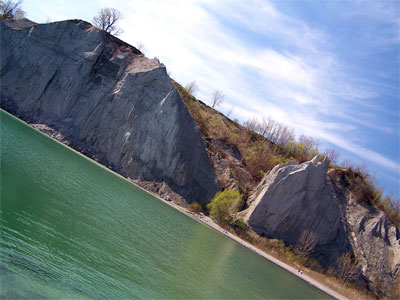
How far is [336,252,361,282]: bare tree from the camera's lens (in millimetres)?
34438

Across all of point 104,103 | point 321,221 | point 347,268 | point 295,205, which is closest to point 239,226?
point 295,205

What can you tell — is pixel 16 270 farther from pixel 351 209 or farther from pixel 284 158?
pixel 284 158

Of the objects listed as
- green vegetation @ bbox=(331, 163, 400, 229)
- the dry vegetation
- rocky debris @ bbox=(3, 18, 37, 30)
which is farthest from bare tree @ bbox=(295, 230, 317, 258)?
rocky debris @ bbox=(3, 18, 37, 30)

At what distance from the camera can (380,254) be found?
37750 mm

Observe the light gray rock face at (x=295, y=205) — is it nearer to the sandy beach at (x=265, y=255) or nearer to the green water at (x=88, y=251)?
the sandy beach at (x=265, y=255)

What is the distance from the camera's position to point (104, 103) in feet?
139

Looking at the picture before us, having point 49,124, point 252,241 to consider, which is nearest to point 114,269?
point 252,241

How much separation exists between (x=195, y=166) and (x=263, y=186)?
9.76 metres

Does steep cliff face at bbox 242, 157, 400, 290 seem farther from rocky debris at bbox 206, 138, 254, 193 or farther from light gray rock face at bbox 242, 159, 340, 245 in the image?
rocky debris at bbox 206, 138, 254, 193

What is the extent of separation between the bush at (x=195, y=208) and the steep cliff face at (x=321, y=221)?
5.89m

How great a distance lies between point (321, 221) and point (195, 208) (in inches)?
665

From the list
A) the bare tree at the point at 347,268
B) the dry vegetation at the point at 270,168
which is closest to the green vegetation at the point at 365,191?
the dry vegetation at the point at 270,168

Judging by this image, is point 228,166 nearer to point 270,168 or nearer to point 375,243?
point 270,168

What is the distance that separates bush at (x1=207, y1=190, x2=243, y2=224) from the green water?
15.6 m
